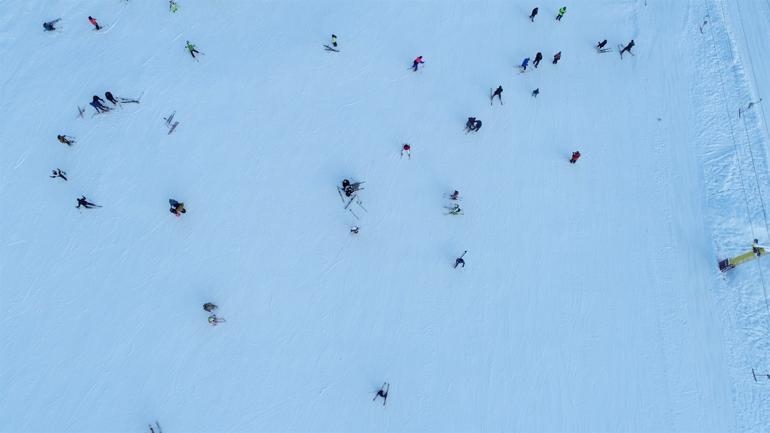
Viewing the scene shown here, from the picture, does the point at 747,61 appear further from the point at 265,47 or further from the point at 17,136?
the point at 17,136

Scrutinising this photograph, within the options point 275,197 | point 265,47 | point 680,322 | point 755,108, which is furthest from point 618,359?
point 265,47

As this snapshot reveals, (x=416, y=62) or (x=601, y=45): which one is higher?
(x=601, y=45)

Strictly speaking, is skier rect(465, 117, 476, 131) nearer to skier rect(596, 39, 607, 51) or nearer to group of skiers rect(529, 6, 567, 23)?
group of skiers rect(529, 6, 567, 23)

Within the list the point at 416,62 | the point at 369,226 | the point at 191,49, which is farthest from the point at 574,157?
the point at 191,49

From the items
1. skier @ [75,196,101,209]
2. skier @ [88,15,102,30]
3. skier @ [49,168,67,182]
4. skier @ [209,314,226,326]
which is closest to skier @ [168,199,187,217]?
skier @ [75,196,101,209]

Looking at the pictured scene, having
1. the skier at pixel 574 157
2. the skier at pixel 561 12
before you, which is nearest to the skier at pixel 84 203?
the skier at pixel 574 157

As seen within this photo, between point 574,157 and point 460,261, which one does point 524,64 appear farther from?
point 460,261
